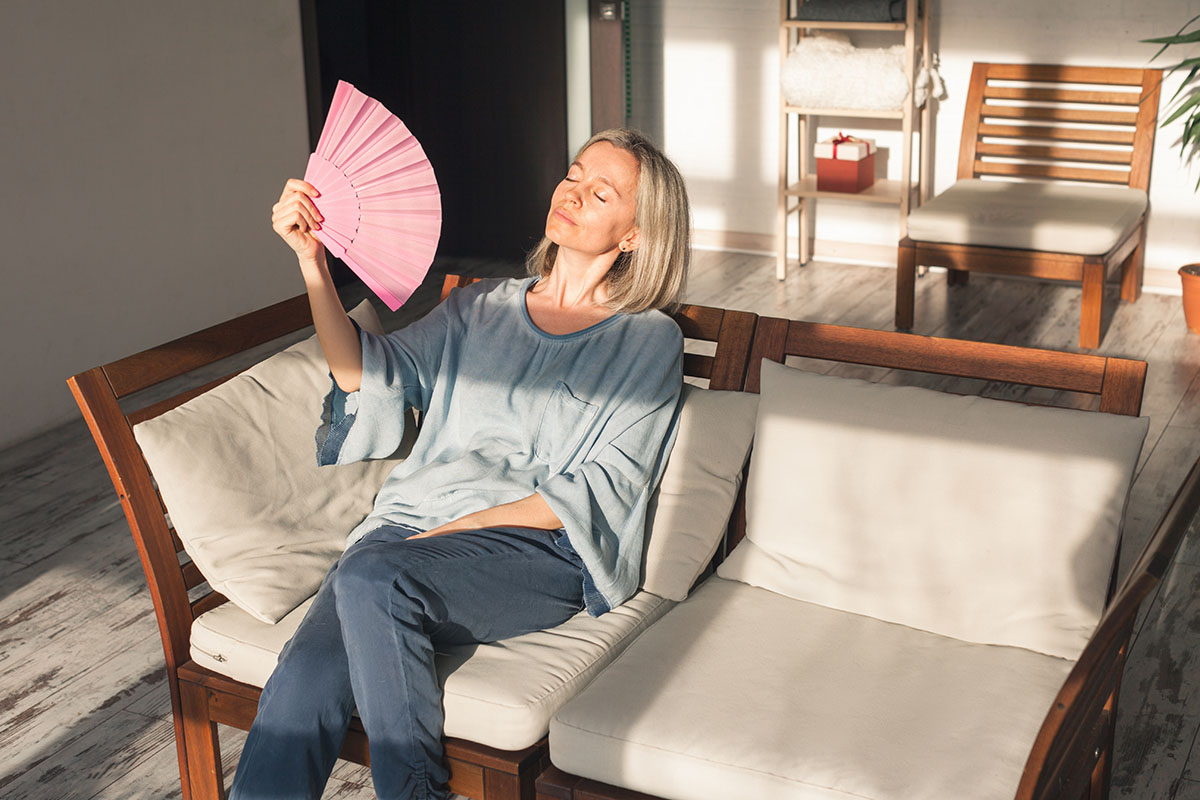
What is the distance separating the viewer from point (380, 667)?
177 centimetres

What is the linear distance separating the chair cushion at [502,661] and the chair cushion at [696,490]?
58 mm

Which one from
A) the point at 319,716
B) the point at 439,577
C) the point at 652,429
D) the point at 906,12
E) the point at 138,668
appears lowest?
the point at 138,668

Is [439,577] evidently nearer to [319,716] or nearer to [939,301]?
[319,716]

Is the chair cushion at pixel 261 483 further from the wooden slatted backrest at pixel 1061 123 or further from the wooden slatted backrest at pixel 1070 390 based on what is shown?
the wooden slatted backrest at pixel 1061 123

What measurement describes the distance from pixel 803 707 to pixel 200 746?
98 cm

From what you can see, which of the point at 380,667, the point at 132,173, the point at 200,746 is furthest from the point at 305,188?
the point at 132,173

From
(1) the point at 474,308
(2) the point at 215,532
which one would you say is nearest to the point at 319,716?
(2) the point at 215,532

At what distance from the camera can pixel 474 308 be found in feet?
7.27

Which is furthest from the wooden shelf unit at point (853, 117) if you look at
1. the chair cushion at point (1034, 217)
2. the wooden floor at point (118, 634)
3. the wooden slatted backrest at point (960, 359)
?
the wooden slatted backrest at point (960, 359)

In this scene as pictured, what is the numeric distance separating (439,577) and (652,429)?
428 millimetres

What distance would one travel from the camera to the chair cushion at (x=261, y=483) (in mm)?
1968

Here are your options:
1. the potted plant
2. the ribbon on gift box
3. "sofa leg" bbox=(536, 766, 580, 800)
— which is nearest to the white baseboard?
the ribbon on gift box

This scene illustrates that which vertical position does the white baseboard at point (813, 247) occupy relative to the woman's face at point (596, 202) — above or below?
below

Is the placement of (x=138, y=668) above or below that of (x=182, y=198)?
below
